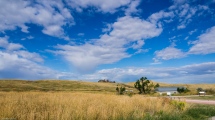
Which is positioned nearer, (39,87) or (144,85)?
(144,85)

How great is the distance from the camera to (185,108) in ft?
46.6

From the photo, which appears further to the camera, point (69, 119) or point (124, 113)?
point (124, 113)

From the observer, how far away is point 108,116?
1012 cm

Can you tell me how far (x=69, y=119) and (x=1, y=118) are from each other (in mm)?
2498

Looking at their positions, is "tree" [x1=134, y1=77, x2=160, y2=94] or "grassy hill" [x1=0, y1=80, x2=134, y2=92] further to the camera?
"grassy hill" [x1=0, y1=80, x2=134, y2=92]

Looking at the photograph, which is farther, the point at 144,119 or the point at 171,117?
the point at 171,117

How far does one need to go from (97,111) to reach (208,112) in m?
7.25

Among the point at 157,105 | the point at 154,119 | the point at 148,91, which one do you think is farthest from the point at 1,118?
the point at 148,91

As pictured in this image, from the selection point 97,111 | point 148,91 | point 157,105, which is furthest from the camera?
point 148,91

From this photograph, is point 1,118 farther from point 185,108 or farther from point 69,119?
point 185,108

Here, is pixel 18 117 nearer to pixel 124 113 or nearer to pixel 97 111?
pixel 97 111

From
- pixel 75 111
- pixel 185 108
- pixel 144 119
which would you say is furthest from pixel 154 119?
pixel 185 108

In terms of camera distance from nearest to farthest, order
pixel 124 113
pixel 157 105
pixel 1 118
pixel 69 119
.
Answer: pixel 1 118 → pixel 69 119 → pixel 124 113 → pixel 157 105

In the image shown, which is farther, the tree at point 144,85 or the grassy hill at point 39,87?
the grassy hill at point 39,87
